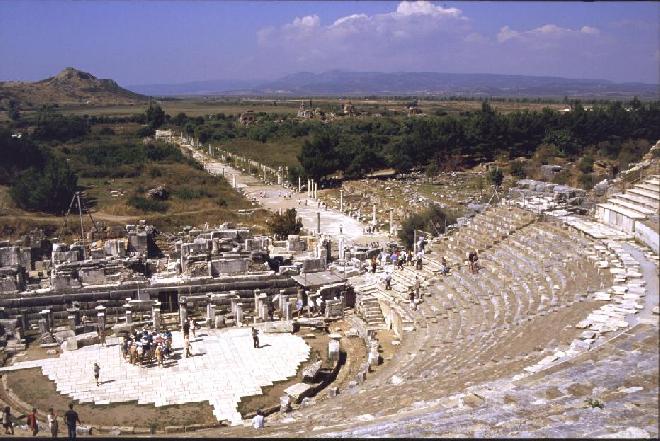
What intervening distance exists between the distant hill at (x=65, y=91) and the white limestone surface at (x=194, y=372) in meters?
134

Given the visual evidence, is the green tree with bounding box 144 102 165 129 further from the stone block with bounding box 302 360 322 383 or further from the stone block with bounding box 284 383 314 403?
the stone block with bounding box 284 383 314 403

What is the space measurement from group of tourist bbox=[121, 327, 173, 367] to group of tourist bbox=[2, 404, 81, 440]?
3.21 meters

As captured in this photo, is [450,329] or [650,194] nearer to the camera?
[450,329]

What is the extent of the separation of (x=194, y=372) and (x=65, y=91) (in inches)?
6724

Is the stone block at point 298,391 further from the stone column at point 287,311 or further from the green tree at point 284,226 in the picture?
the green tree at point 284,226

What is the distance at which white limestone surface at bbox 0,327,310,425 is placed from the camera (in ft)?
53.9

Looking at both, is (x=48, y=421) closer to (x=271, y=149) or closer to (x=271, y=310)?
(x=271, y=310)

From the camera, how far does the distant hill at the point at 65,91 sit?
493 ft

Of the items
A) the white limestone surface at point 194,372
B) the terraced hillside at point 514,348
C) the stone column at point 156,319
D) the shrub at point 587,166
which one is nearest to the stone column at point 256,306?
the white limestone surface at point 194,372

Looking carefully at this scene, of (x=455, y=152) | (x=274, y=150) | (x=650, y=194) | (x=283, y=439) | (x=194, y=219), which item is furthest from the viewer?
(x=274, y=150)

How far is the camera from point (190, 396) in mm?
16438

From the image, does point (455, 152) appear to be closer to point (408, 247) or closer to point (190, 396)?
point (408, 247)

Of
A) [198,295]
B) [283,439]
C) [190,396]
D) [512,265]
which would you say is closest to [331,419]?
[283,439]

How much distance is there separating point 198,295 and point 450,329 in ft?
32.1
